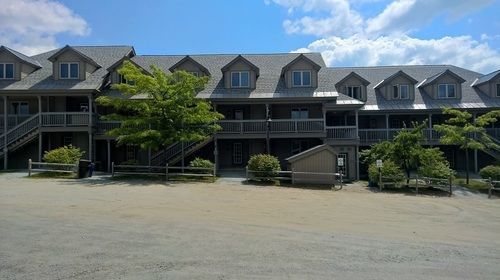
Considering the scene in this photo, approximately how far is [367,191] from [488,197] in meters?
6.84

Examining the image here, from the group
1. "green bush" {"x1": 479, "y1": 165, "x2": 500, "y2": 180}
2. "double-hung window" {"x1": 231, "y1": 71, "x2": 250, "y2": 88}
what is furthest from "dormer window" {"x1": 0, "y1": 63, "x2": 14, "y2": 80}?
"green bush" {"x1": 479, "y1": 165, "x2": 500, "y2": 180}

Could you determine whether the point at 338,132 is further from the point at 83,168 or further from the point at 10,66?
the point at 10,66

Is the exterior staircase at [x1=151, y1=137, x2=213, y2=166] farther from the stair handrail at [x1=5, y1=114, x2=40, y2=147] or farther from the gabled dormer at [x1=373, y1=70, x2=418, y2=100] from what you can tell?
the gabled dormer at [x1=373, y1=70, x2=418, y2=100]

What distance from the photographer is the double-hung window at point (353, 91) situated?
36.6m

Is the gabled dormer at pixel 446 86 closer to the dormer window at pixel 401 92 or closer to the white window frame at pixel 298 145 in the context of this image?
the dormer window at pixel 401 92

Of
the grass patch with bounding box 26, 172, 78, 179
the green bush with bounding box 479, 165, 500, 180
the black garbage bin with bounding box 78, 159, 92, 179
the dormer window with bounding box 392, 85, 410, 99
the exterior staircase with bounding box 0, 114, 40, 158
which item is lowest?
the green bush with bounding box 479, 165, 500, 180

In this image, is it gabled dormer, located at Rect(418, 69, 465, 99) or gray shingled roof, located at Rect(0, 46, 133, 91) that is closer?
gray shingled roof, located at Rect(0, 46, 133, 91)

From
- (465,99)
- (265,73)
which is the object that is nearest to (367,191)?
(265,73)

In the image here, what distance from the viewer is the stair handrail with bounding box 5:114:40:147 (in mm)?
29797

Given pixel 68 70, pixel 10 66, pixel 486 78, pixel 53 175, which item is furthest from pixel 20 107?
pixel 486 78

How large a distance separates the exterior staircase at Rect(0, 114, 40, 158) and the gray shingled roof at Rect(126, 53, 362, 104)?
400 inches

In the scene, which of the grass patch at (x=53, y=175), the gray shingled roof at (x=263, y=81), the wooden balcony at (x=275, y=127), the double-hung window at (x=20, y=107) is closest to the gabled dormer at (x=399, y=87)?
the gray shingled roof at (x=263, y=81)

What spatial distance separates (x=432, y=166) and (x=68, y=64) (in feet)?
86.1

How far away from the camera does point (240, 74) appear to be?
112 ft
